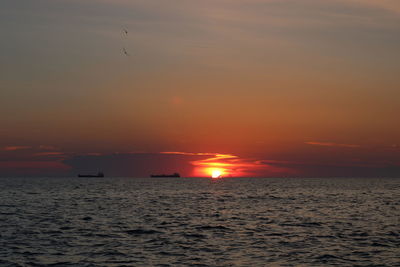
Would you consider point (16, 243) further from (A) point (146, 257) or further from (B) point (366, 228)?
(B) point (366, 228)

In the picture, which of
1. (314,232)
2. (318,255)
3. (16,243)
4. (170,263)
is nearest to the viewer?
(170,263)

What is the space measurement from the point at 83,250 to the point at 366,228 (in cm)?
3215

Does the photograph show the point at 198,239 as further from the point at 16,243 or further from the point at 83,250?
the point at 16,243

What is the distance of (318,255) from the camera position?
3966 centimetres

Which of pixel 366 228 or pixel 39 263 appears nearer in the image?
pixel 39 263

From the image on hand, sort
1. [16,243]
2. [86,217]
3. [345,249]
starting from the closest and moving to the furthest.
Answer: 1. [345,249]
2. [16,243]
3. [86,217]

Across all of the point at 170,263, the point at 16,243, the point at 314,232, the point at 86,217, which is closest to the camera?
the point at 170,263

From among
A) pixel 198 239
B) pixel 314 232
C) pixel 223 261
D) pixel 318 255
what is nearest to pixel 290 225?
pixel 314 232

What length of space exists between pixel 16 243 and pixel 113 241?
28.5ft

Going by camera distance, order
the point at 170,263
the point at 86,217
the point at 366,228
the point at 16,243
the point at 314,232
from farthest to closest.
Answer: the point at 86,217
the point at 366,228
the point at 314,232
the point at 16,243
the point at 170,263

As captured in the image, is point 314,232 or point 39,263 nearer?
point 39,263

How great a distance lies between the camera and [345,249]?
42.4 meters

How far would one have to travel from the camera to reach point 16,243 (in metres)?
45.4

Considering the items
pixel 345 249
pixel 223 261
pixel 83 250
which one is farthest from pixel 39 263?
pixel 345 249
